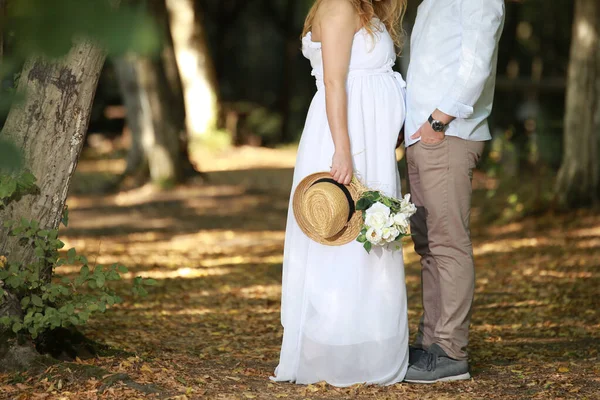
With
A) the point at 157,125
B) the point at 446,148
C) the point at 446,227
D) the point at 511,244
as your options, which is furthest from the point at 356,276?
the point at 157,125

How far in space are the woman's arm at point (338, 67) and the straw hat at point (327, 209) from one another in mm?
62

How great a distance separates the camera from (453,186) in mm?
4016

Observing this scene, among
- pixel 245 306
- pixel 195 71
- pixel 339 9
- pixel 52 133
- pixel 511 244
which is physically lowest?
pixel 245 306

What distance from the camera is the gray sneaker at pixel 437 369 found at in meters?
4.08

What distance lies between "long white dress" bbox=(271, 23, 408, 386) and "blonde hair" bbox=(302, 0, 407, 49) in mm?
65

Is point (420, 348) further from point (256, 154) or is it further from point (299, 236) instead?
point (256, 154)

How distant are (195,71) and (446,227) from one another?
1420 centimetres

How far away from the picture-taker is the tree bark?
12.7 ft

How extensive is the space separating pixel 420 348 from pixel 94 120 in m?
18.8

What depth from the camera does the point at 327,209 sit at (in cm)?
380

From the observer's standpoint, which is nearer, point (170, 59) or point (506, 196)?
point (506, 196)

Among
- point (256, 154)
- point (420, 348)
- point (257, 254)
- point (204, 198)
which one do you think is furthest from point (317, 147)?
point (256, 154)

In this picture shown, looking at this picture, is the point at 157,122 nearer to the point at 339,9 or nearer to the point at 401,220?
the point at 339,9

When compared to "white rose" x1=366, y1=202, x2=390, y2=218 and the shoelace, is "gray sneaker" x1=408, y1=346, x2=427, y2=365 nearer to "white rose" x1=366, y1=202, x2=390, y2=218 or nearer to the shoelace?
the shoelace
